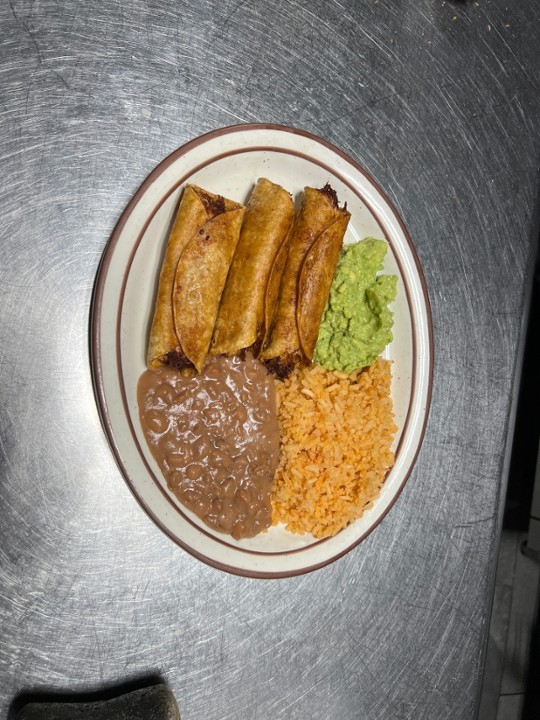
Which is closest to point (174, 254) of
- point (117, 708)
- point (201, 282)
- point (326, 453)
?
point (201, 282)

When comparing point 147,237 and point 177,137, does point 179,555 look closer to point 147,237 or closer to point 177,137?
point 147,237

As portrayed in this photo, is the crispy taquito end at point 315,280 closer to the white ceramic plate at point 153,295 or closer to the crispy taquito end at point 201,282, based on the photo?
the white ceramic plate at point 153,295

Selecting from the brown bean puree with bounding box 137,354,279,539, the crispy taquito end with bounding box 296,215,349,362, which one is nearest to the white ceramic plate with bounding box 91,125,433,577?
the brown bean puree with bounding box 137,354,279,539

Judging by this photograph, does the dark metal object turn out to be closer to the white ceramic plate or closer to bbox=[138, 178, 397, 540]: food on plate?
the white ceramic plate

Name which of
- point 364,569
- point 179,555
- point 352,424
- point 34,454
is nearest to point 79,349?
point 34,454

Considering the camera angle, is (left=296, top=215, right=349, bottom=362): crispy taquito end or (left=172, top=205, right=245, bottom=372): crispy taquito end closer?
(left=172, top=205, right=245, bottom=372): crispy taquito end

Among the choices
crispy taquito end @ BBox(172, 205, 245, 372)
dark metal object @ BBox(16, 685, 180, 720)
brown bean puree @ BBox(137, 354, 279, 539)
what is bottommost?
dark metal object @ BBox(16, 685, 180, 720)

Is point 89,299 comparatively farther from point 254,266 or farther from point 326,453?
point 326,453
